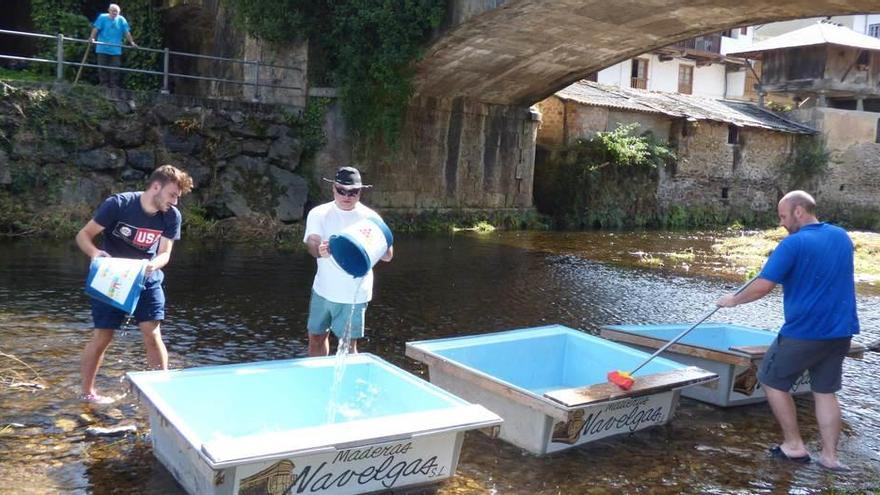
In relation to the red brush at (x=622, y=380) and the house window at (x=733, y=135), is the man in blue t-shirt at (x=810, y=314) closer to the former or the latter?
the red brush at (x=622, y=380)

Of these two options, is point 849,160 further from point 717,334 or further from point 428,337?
point 428,337

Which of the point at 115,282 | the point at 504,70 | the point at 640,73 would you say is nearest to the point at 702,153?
the point at 504,70

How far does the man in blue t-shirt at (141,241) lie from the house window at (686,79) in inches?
1640

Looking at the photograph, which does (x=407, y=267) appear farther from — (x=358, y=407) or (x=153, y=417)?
(x=153, y=417)

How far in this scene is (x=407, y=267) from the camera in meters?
13.5

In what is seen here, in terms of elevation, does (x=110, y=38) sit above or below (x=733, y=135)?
above

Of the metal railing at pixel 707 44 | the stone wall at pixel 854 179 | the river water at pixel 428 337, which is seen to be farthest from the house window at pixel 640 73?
the river water at pixel 428 337

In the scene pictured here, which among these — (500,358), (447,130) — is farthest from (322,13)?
(500,358)

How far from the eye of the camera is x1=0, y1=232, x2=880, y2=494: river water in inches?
195

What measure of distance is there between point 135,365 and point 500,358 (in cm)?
296

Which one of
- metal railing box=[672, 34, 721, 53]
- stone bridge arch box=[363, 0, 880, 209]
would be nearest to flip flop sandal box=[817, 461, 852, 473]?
stone bridge arch box=[363, 0, 880, 209]

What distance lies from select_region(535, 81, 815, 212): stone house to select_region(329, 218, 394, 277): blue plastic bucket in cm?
2036

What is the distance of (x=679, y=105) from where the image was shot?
2905 centimetres

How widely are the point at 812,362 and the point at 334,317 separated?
10.6ft
